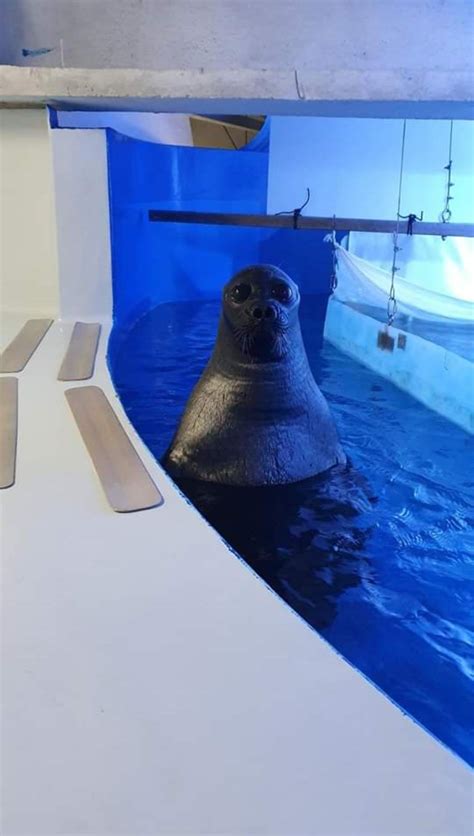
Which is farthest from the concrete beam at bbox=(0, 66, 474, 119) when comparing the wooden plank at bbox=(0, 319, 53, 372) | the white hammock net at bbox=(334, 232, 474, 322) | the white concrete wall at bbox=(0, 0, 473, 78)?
the white hammock net at bbox=(334, 232, 474, 322)

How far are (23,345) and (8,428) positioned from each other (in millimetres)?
1109

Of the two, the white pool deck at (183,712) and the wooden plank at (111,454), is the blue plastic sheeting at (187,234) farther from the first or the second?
the white pool deck at (183,712)

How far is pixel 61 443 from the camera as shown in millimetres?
2217

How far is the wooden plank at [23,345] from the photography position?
2.99m

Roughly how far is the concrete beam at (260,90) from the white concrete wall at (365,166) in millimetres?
5350

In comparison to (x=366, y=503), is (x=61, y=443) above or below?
above

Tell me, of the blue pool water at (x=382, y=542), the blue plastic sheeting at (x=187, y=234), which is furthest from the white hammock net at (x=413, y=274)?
the blue plastic sheeting at (x=187, y=234)

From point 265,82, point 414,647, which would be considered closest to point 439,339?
point 265,82

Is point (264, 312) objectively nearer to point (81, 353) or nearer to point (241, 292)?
point (241, 292)

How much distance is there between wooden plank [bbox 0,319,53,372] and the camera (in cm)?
299

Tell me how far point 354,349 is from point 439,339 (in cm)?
72

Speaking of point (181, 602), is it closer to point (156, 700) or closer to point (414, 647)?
point (156, 700)

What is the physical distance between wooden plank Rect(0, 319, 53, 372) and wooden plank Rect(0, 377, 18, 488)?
0.20 m

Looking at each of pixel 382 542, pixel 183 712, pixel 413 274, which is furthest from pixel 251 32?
pixel 413 274
